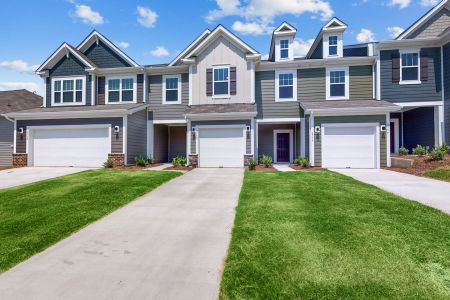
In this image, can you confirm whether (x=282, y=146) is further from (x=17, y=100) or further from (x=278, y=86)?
(x=17, y=100)

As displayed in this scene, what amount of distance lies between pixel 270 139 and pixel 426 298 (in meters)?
15.4

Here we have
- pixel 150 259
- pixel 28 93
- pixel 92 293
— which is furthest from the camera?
pixel 28 93

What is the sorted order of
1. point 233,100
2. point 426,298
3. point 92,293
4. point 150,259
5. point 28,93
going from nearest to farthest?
1. point 426,298
2. point 92,293
3. point 150,259
4. point 233,100
5. point 28,93

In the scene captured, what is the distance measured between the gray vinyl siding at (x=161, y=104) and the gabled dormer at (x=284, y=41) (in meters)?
6.33

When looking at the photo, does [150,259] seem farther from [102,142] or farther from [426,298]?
[102,142]

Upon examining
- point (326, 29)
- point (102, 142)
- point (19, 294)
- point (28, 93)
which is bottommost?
point (19, 294)

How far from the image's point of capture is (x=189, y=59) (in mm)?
15367

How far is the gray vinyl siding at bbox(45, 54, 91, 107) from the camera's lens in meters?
16.7

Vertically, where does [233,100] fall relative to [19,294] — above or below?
above

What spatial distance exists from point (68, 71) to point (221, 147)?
12.1 m

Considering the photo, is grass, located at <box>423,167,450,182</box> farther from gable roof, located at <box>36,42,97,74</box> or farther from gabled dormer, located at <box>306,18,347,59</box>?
gable roof, located at <box>36,42,97,74</box>

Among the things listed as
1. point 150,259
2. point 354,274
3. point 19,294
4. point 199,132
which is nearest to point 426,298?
point 354,274

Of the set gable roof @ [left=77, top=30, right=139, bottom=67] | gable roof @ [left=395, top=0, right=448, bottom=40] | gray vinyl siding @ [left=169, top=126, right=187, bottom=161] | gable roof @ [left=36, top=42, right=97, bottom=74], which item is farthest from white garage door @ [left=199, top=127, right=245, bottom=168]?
gable roof @ [left=395, top=0, right=448, bottom=40]

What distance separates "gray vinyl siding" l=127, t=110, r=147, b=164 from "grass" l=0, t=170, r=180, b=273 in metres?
5.64
